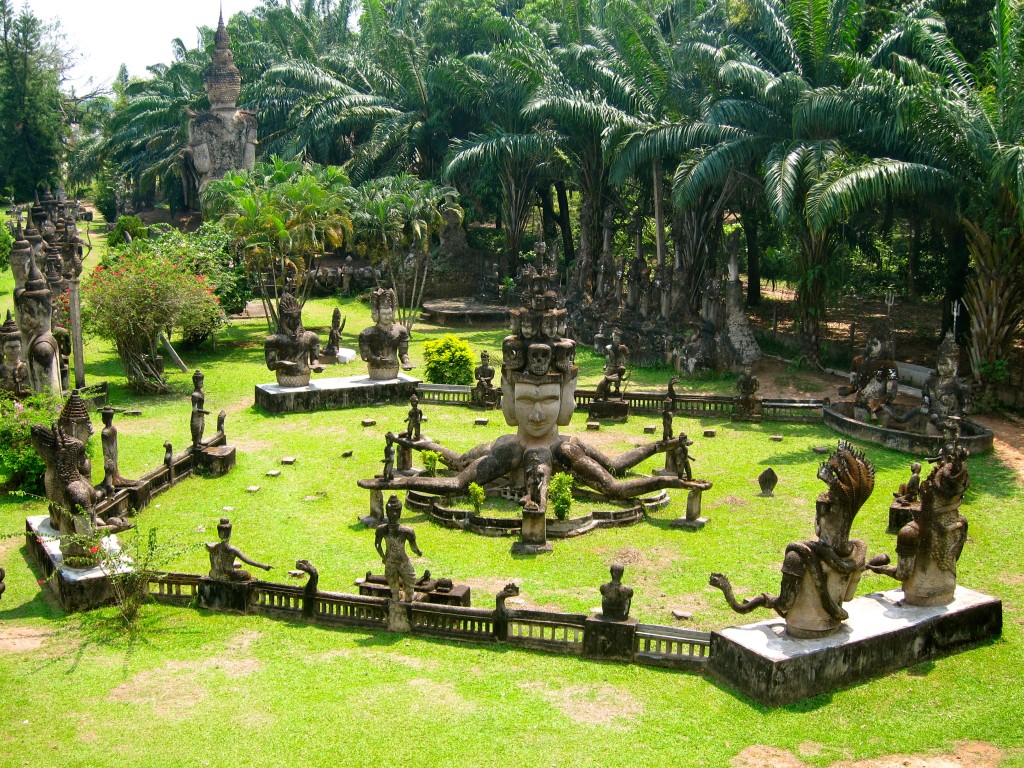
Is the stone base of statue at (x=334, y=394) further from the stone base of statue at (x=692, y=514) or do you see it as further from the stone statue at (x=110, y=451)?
the stone base of statue at (x=692, y=514)

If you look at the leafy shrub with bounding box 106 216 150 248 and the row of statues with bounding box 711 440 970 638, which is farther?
the leafy shrub with bounding box 106 216 150 248

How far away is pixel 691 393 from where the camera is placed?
86.7 feet

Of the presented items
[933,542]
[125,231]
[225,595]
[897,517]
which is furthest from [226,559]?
[125,231]

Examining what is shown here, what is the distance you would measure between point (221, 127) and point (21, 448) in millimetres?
29529

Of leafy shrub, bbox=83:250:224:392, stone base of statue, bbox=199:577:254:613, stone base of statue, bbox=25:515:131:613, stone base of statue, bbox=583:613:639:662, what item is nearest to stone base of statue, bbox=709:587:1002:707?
stone base of statue, bbox=583:613:639:662

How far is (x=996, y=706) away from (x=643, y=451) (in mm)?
8299

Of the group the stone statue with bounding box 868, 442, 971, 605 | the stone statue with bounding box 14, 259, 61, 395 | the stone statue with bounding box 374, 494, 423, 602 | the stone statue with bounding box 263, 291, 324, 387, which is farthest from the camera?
the stone statue with bounding box 263, 291, 324, 387

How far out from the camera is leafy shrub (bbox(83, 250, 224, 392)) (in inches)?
1046

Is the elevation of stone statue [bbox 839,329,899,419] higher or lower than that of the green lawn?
higher

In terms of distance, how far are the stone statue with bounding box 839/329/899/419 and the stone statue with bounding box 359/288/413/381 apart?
10809 millimetres

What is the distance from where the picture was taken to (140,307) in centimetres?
2673

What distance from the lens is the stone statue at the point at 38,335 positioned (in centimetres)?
2230

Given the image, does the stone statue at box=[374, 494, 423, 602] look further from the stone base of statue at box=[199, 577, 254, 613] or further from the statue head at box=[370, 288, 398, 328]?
the statue head at box=[370, 288, 398, 328]

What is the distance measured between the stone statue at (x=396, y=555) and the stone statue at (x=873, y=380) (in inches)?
530
